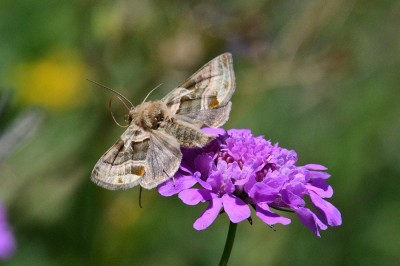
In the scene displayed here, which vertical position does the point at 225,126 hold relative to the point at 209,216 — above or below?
below

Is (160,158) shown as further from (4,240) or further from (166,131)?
(4,240)

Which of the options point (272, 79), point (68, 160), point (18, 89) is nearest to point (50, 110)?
point (18, 89)

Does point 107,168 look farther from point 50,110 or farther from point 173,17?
point 50,110

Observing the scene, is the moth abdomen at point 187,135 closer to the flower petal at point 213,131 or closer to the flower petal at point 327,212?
the flower petal at point 213,131

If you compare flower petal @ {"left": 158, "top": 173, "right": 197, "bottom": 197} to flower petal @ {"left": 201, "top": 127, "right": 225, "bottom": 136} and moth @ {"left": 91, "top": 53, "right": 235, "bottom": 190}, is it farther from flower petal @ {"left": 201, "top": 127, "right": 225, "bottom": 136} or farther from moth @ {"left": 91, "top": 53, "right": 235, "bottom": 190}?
flower petal @ {"left": 201, "top": 127, "right": 225, "bottom": 136}

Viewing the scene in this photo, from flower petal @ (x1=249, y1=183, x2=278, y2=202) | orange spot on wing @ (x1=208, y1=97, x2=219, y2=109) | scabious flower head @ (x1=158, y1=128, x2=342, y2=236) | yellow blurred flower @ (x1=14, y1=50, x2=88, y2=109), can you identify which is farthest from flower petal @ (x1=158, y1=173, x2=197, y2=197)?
yellow blurred flower @ (x1=14, y1=50, x2=88, y2=109)

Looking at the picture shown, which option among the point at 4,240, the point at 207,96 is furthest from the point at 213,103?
the point at 4,240
